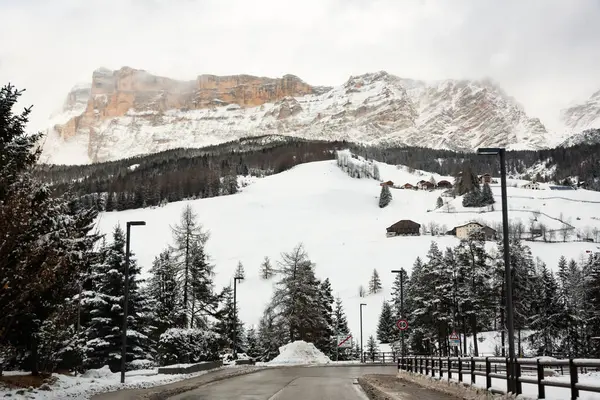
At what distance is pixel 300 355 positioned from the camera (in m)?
54.2

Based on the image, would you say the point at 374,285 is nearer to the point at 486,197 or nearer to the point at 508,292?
A: the point at 486,197

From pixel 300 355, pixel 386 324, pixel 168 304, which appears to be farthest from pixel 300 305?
pixel 386 324

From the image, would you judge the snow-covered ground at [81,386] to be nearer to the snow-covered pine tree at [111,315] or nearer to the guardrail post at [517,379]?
the snow-covered pine tree at [111,315]

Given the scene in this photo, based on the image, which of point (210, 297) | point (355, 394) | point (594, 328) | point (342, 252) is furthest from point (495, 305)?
point (342, 252)

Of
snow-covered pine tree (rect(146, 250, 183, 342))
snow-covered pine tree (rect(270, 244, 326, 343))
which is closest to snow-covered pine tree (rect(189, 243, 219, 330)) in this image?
snow-covered pine tree (rect(146, 250, 183, 342))

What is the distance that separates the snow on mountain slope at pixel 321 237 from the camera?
11800 cm

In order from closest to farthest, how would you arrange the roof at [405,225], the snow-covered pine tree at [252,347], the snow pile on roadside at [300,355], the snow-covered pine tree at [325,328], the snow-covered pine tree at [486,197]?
the snow pile on roadside at [300,355]
the snow-covered pine tree at [325,328]
the snow-covered pine tree at [252,347]
the roof at [405,225]
the snow-covered pine tree at [486,197]

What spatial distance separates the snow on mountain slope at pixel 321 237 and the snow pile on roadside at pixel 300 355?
4023 cm

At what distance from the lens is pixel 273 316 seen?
199 feet

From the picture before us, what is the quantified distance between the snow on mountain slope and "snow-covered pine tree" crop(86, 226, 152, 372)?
195 ft

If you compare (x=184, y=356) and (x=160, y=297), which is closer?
(x=184, y=356)

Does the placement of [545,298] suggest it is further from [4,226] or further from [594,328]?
[4,226]

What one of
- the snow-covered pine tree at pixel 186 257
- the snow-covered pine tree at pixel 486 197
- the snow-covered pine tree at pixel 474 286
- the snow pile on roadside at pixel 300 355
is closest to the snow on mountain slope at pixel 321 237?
the snow-covered pine tree at pixel 486 197

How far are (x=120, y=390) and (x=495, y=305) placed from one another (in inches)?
1800
